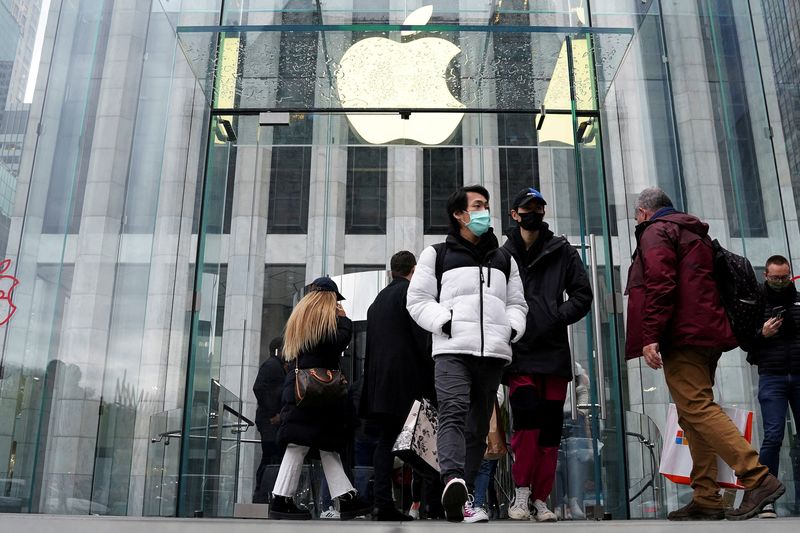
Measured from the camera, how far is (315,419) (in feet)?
21.6

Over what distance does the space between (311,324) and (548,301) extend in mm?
1739

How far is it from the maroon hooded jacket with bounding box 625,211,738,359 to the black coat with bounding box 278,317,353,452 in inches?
84.1

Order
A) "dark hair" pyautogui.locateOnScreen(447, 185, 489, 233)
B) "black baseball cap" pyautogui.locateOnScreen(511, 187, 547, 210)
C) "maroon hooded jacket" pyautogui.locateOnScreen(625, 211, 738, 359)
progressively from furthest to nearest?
"black baseball cap" pyautogui.locateOnScreen(511, 187, 547, 210), "dark hair" pyautogui.locateOnScreen(447, 185, 489, 233), "maroon hooded jacket" pyautogui.locateOnScreen(625, 211, 738, 359)

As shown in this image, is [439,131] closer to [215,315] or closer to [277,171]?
[277,171]

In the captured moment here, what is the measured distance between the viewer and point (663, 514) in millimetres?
8258

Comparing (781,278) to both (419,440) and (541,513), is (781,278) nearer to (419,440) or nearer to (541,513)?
(541,513)

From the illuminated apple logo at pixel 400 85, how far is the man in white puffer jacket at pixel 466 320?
11.7 feet

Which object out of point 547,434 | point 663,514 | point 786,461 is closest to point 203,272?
point 547,434

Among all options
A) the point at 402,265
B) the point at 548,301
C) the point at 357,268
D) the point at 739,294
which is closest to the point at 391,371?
the point at 402,265

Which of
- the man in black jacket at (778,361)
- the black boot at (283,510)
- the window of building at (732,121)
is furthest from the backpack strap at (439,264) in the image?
the window of building at (732,121)

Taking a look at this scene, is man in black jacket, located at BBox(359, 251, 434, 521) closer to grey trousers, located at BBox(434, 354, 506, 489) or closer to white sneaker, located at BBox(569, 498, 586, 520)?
grey trousers, located at BBox(434, 354, 506, 489)

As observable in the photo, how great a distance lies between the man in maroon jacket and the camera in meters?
5.65

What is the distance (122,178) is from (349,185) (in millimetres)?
4591

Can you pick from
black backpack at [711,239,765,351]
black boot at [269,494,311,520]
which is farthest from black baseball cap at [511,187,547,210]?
black boot at [269,494,311,520]
